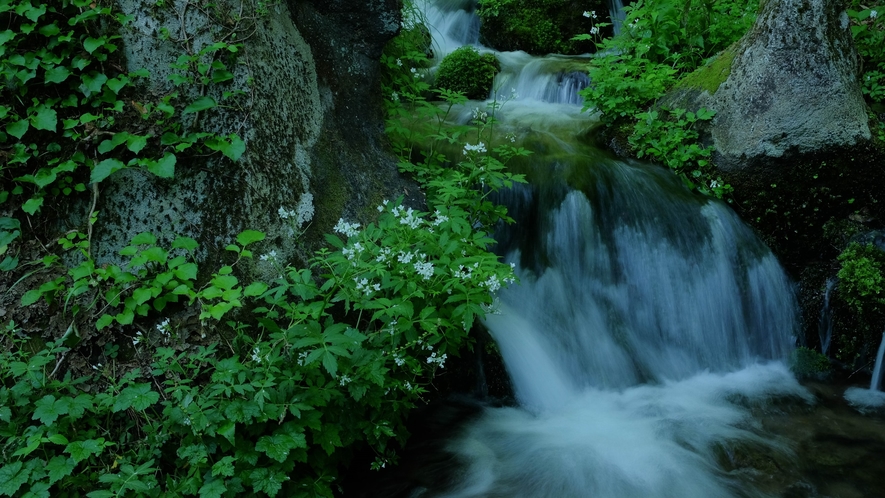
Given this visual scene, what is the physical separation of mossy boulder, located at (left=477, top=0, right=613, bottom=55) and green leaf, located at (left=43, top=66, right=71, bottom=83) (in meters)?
7.52

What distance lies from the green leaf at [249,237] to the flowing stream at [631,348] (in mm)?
1637

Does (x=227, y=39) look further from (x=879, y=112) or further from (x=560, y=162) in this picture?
(x=879, y=112)

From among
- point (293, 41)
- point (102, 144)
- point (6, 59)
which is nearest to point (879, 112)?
point (293, 41)

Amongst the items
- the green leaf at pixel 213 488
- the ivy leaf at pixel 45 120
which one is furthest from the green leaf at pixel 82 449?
the ivy leaf at pixel 45 120

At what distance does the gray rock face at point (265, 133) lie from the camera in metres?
3.38

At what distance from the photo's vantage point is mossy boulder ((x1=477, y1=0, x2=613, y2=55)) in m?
9.48

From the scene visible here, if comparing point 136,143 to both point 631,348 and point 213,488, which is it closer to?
point 213,488

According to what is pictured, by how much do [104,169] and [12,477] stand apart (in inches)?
59.7

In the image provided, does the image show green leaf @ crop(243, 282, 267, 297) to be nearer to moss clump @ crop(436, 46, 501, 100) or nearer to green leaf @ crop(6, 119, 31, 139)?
green leaf @ crop(6, 119, 31, 139)

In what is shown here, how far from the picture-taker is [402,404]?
3.23m

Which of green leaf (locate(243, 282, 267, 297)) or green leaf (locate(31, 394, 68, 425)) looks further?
green leaf (locate(243, 282, 267, 297))

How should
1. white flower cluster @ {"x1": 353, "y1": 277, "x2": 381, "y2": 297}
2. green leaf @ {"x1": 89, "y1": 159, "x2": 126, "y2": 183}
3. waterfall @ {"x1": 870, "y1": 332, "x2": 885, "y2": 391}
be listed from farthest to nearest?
waterfall @ {"x1": 870, "y1": 332, "x2": 885, "y2": 391} → green leaf @ {"x1": 89, "y1": 159, "x2": 126, "y2": 183} → white flower cluster @ {"x1": 353, "y1": 277, "x2": 381, "y2": 297}

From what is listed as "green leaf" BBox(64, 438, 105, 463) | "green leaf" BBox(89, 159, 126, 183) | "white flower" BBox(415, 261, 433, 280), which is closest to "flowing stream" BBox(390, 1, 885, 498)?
"white flower" BBox(415, 261, 433, 280)

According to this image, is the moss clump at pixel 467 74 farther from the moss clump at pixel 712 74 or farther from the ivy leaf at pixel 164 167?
the ivy leaf at pixel 164 167
